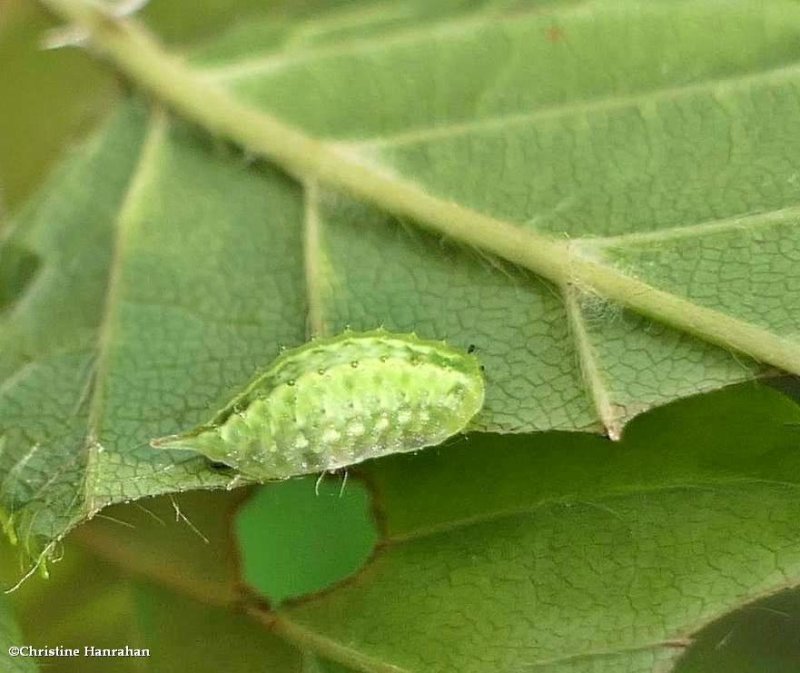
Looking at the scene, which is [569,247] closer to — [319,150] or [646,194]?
[646,194]

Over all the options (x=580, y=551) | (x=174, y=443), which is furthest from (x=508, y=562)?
(x=174, y=443)

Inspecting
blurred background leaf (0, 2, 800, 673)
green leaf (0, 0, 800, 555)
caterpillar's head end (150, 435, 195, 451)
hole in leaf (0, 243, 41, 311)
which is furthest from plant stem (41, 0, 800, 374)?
caterpillar's head end (150, 435, 195, 451)

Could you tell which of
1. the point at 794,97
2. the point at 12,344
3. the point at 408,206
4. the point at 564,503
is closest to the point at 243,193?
the point at 408,206

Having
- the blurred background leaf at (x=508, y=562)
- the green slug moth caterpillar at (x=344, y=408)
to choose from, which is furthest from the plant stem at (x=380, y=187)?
the green slug moth caterpillar at (x=344, y=408)

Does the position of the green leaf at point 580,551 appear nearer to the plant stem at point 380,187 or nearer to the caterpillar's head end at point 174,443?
the plant stem at point 380,187

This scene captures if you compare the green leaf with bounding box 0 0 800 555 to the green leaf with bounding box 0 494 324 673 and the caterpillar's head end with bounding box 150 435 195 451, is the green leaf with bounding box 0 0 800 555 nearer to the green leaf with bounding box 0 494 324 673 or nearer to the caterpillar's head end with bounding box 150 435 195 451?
the caterpillar's head end with bounding box 150 435 195 451

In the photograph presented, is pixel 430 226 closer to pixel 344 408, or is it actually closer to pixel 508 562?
pixel 344 408
